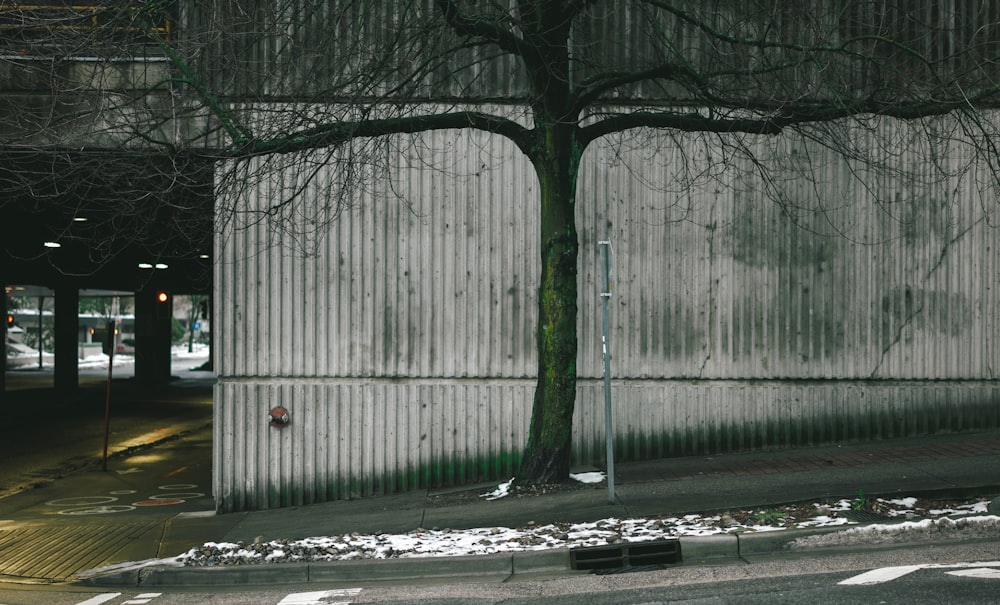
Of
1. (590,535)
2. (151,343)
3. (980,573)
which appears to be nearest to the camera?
(980,573)

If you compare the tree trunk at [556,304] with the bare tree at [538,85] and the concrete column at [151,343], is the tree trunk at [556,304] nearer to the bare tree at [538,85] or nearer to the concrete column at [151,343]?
the bare tree at [538,85]

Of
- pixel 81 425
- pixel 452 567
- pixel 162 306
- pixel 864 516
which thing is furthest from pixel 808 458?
pixel 162 306

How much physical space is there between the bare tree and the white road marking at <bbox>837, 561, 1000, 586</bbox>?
154 inches

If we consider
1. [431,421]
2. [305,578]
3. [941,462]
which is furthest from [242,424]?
[941,462]

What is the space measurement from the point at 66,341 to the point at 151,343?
428cm

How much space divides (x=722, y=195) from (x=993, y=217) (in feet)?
11.7

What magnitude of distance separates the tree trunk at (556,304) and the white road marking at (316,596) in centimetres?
317

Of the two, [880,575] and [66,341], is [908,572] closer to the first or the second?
[880,575]

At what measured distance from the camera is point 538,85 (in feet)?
31.0

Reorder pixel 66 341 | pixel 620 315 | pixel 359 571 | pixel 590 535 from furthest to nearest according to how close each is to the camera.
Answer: pixel 66 341 < pixel 620 315 < pixel 590 535 < pixel 359 571

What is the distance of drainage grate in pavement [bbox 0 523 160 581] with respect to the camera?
831 cm

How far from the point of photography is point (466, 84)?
1112 cm

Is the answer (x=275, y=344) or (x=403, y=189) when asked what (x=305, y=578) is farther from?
(x=403, y=189)

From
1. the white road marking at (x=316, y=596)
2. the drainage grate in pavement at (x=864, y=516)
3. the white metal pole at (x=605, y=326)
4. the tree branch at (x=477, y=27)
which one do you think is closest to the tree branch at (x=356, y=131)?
the tree branch at (x=477, y=27)
